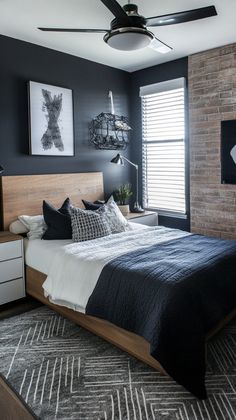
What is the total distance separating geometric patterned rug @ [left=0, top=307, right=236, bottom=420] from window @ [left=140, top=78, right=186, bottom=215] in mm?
2263

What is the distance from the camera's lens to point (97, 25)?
3.16m

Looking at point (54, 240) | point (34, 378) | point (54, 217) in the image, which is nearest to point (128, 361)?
point (34, 378)

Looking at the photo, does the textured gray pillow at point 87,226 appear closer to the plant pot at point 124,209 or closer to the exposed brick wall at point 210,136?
the plant pot at point 124,209

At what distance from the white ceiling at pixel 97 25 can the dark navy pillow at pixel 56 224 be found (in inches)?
71.1

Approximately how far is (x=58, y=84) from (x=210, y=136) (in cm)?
201

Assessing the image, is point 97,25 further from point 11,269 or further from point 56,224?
point 11,269

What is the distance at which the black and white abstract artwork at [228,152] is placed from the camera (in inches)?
151

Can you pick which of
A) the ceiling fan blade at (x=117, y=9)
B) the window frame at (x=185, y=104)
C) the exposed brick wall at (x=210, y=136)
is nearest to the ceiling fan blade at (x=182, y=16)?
the ceiling fan blade at (x=117, y=9)

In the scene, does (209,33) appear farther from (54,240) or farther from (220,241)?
(54,240)

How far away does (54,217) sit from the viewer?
338 centimetres

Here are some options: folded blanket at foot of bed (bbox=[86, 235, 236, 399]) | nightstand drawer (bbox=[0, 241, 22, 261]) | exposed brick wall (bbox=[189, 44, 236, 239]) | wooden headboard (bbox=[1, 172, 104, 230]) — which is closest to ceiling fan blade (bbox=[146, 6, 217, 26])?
exposed brick wall (bbox=[189, 44, 236, 239])

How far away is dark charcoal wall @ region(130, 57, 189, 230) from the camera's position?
14.1 ft

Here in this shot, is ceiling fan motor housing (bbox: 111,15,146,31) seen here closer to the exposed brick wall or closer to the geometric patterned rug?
the exposed brick wall

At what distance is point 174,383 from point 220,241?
1.45 metres
